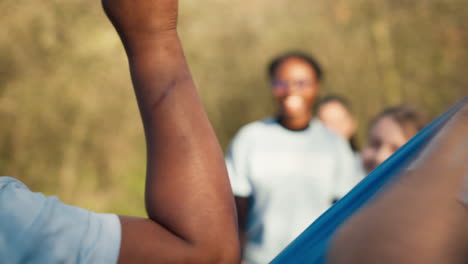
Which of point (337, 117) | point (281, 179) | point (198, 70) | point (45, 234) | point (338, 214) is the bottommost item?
point (198, 70)

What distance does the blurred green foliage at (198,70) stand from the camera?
4527 mm

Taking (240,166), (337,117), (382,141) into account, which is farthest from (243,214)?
(337,117)

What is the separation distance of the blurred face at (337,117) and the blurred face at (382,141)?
5.21 ft

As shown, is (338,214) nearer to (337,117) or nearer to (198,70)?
(337,117)

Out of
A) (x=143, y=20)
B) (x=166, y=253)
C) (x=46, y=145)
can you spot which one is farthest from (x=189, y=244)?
(x=46, y=145)

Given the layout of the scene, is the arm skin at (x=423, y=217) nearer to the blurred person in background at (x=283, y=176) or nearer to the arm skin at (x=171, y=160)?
the arm skin at (x=171, y=160)

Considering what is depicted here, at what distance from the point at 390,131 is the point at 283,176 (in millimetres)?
476

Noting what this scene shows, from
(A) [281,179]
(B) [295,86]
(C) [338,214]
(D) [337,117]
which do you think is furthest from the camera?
(D) [337,117]

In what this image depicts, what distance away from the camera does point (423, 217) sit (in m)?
0.61

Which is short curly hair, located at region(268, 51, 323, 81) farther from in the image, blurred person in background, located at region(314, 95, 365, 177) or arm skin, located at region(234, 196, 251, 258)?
blurred person in background, located at region(314, 95, 365, 177)

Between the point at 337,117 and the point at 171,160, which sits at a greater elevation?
the point at 171,160

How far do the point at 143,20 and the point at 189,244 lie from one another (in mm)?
277

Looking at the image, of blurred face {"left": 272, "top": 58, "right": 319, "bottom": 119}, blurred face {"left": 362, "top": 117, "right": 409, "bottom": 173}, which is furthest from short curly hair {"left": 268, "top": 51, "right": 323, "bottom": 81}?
blurred face {"left": 362, "top": 117, "right": 409, "bottom": 173}

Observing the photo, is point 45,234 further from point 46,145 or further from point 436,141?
point 46,145
